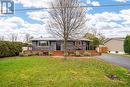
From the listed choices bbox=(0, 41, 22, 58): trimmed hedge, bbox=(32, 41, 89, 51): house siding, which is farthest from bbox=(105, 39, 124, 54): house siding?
bbox=(0, 41, 22, 58): trimmed hedge

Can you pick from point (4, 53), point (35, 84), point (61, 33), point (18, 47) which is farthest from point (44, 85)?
point (18, 47)

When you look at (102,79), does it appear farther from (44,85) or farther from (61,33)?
(61,33)

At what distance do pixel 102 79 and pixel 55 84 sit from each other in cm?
332

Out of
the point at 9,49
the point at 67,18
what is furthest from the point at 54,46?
the point at 67,18

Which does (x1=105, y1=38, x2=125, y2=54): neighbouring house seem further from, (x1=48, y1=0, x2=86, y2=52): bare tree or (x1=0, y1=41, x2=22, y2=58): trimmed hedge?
(x1=48, y1=0, x2=86, y2=52): bare tree

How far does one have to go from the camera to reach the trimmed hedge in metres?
36.4

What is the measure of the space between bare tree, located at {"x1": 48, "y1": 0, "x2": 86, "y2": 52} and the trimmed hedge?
7087 millimetres

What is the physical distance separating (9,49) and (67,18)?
1131cm

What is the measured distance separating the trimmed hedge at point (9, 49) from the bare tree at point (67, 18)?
709 cm

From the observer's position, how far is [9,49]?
39344mm

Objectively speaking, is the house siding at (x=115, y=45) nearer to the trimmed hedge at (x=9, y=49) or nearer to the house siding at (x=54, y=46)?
the house siding at (x=54, y=46)

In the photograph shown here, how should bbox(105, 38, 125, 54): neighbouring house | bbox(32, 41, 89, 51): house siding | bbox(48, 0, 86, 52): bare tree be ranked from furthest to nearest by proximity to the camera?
bbox(105, 38, 125, 54): neighbouring house → bbox(32, 41, 89, 51): house siding → bbox(48, 0, 86, 52): bare tree

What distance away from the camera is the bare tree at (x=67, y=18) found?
3236cm

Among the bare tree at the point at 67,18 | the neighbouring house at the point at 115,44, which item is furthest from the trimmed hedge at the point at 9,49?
the neighbouring house at the point at 115,44
